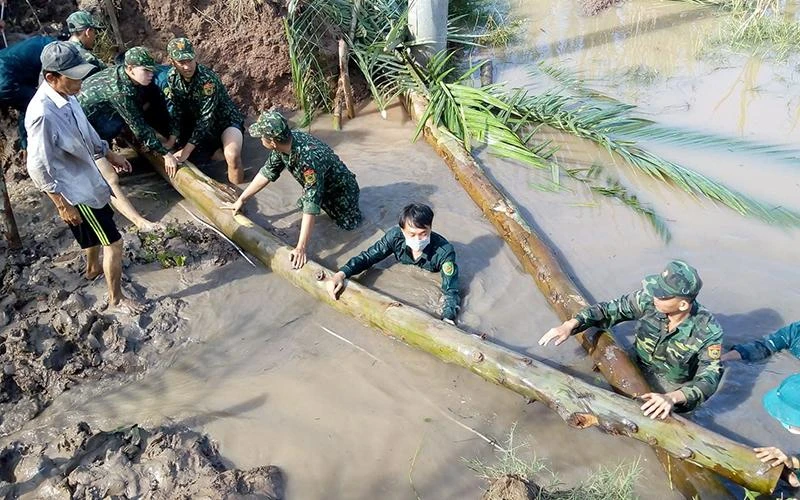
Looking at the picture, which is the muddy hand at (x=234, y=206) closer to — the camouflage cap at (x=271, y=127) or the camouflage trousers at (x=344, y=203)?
the camouflage trousers at (x=344, y=203)

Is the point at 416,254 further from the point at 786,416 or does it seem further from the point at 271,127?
the point at 786,416

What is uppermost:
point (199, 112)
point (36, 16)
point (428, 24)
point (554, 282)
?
point (36, 16)

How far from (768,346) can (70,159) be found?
4.24m

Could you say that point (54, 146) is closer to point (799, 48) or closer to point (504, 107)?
point (504, 107)

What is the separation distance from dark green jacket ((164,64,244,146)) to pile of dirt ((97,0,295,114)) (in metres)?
1.00

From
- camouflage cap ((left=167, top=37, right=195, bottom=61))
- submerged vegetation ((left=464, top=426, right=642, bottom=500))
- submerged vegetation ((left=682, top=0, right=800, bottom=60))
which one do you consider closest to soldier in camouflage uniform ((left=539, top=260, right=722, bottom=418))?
submerged vegetation ((left=464, top=426, right=642, bottom=500))

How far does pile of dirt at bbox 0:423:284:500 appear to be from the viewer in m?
3.14

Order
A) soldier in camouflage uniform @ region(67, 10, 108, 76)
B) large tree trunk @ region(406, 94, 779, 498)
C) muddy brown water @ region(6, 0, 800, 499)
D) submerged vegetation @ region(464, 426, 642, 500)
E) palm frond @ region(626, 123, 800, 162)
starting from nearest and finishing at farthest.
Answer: submerged vegetation @ region(464, 426, 642, 500)
large tree trunk @ region(406, 94, 779, 498)
muddy brown water @ region(6, 0, 800, 499)
soldier in camouflage uniform @ region(67, 10, 108, 76)
palm frond @ region(626, 123, 800, 162)

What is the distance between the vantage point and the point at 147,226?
496cm

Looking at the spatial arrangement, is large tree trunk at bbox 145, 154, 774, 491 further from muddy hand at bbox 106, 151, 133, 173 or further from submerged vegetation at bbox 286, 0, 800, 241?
submerged vegetation at bbox 286, 0, 800, 241

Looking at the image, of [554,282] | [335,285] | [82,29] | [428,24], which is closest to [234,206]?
[335,285]

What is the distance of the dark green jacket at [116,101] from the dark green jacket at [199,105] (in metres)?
0.27

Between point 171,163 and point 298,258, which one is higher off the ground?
point 171,163

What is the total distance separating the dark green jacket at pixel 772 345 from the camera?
3875 millimetres
